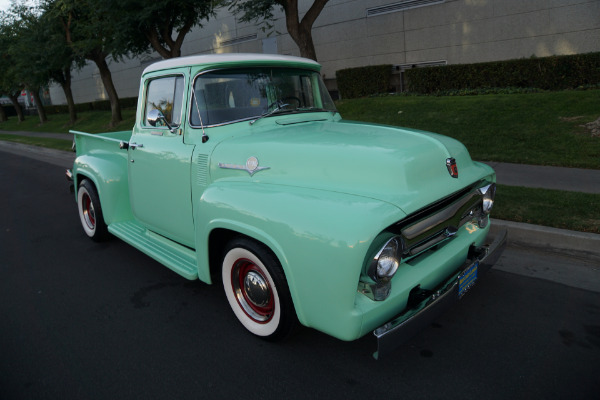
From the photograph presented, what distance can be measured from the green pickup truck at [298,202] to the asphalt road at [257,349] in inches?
13.3

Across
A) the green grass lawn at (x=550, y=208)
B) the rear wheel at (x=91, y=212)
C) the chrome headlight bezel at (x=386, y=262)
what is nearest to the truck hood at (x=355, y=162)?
the chrome headlight bezel at (x=386, y=262)

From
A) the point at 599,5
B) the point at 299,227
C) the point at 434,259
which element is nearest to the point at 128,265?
the point at 299,227

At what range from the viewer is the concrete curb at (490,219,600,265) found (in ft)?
13.9

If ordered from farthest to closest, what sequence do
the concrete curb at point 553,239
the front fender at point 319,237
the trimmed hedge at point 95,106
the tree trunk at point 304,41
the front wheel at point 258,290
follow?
1. the trimmed hedge at point 95,106
2. the tree trunk at point 304,41
3. the concrete curb at point 553,239
4. the front wheel at point 258,290
5. the front fender at point 319,237

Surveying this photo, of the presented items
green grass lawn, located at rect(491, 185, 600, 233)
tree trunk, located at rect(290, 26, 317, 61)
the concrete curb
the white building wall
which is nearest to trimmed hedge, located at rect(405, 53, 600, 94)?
the white building wall

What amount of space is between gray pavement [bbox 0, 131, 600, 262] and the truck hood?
129 cm

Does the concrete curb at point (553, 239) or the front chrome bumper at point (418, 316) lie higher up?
the front chrome bumper at point (418, 316)

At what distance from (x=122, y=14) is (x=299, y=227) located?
14365mm

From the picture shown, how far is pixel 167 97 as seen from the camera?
154 inches

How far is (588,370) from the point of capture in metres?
2.67

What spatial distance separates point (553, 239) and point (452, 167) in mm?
2166

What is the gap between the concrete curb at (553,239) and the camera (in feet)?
13.9

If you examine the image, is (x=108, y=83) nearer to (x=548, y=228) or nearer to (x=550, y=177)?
(x=550, y=177)

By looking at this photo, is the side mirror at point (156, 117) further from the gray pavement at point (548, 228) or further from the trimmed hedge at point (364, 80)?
the trimmed hedge at point (364, 80)
